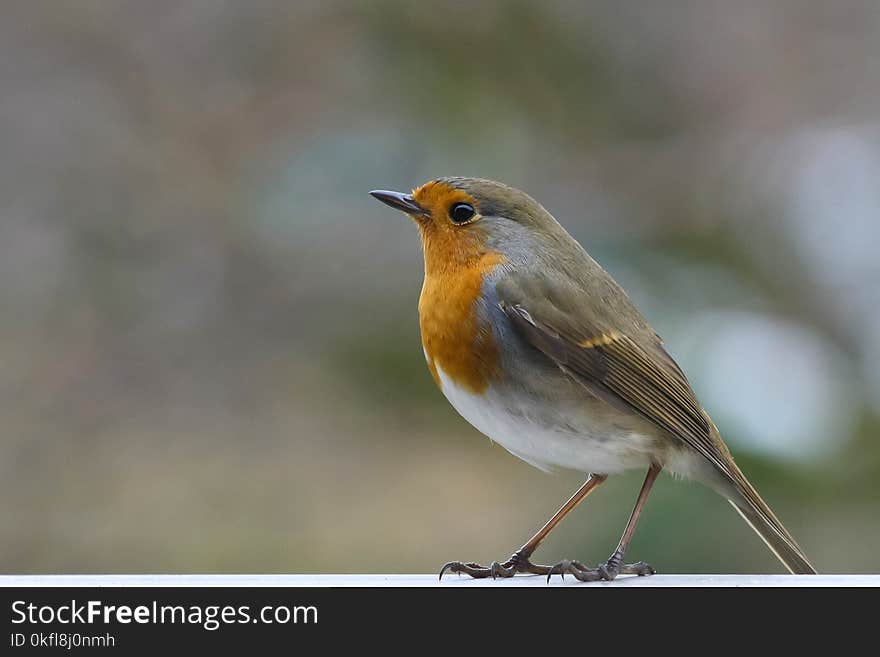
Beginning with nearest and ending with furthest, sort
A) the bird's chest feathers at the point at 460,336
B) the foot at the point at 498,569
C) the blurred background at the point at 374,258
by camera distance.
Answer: the bird's chest feathers at the point at 460,336 → the foot at the point at 498,569 → the blurred background at the point at 374,258

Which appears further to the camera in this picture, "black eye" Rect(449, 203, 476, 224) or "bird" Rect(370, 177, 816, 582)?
"black eye" Rect(449, 203, 476, 224)

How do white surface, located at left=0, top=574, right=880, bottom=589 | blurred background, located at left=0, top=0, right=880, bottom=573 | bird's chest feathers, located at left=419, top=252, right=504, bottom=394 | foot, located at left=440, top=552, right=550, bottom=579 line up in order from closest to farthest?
white surface, located at left=0, top=574, right=880, bottom=589
bird's chest feathers, located at left=419, top=252, right=504, bottom=394
foot, located at left=440, top=552, right=550, bottom=579
blurred background, located at left=0, top=0, right=880, bottom=573

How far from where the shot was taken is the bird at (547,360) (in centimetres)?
201

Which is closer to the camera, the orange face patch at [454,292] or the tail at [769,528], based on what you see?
the orange face patch at [454,292]

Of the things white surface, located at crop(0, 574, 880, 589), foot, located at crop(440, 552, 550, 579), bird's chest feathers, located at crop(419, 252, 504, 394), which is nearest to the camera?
white surface, located at crop(0, 574, 880, 589)

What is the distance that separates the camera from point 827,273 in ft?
10.1

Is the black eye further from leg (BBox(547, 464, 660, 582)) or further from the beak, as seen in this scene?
leg (BBox(547, 464, 660, 582))

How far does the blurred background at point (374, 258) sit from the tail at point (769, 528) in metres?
0.29

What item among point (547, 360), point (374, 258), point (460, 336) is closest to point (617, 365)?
point (547, 360)

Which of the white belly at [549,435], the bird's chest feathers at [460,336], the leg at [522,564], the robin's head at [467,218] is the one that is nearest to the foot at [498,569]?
the leg at [522,564]

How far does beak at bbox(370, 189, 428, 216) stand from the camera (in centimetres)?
212

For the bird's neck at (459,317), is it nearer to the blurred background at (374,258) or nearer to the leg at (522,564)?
the leg at (522,564)

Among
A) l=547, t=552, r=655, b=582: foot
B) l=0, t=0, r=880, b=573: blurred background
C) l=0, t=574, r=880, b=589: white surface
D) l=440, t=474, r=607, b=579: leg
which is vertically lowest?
l=0, t=574, r=880, b=589: white surface

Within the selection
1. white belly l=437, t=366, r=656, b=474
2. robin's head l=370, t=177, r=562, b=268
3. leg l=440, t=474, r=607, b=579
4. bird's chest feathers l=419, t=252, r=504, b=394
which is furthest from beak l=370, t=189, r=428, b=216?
leg l=440, t=474, r=607, b=579
